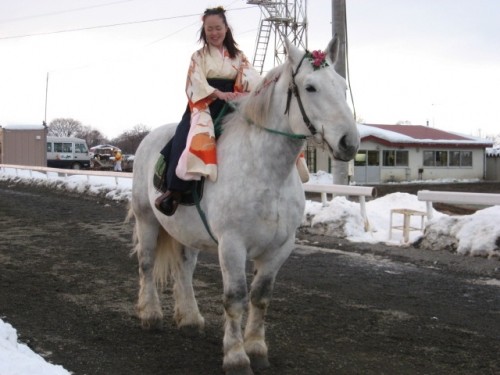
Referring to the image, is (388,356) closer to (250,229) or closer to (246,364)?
(246,364)

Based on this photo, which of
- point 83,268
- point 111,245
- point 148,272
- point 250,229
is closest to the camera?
point 250,229

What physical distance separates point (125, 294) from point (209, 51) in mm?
3063

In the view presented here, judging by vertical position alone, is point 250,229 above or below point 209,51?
below

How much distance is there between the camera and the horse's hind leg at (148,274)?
17.5 feet

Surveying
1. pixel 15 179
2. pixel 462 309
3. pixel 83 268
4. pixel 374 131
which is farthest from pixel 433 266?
pixel 374 131

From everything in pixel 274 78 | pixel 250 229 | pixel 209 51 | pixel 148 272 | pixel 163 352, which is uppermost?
pixel 209 51

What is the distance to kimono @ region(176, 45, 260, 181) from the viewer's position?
4305 mm

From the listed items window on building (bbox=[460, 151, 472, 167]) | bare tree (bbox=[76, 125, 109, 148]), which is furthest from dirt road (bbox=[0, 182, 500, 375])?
bare tree (bbox=[76, 125, 109, 148])

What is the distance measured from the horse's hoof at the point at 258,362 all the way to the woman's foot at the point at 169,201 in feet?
4.06

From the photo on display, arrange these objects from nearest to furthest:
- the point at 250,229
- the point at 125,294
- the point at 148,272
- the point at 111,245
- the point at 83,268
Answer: the point at 250,229 < the point at 148,272 < the point at 125,294 < the point at 83,268 < the point at 111,245

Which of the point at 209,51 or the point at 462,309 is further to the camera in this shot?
the point at 462,309

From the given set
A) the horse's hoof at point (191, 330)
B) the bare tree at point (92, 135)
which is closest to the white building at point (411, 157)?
the horse's hoof at point (191, 330)

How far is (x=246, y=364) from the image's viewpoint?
4078 millimetres

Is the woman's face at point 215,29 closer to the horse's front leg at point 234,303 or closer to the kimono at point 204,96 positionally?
the kimono at point 204,96
